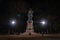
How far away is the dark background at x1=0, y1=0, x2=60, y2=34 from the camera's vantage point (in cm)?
3449

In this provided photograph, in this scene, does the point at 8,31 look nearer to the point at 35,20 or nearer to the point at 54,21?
the point at 35,20

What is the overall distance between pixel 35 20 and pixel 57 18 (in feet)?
16.8

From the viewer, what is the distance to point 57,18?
115 ft

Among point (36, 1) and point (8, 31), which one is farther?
point (36, 1)

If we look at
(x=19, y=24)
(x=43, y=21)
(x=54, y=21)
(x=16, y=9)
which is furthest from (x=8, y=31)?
(x=54, y=21)

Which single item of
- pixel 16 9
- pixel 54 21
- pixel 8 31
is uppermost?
pixel 16 9

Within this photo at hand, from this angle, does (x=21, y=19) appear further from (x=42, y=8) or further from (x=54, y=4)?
(x=54, y=4)

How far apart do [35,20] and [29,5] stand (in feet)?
12.3

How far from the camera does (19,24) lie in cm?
3509

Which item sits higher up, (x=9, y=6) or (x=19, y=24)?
(x=9, y=6)

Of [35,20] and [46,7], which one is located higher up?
[46,7]

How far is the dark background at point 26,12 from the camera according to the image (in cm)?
3449

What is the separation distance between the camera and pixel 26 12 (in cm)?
3497

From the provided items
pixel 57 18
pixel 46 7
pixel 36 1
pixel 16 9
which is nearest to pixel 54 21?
pixel 57 18
